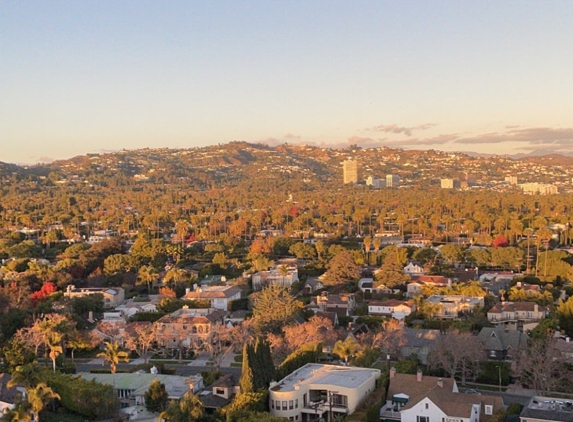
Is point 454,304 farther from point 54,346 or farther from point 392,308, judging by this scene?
point 54,346

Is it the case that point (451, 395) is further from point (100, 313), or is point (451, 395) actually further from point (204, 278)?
point (204, 278)

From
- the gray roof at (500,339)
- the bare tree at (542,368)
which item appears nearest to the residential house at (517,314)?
the gray roof at (500,339)

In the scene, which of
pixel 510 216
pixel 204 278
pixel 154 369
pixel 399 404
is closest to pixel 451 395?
pixel 399 404

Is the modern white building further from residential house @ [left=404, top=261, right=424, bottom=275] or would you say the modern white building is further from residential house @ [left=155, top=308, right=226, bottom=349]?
residential house @ [left=404, top=261, right=424, bottom=275]

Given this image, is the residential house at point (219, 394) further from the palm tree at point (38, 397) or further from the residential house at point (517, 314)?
the residential house at point (517, 314)

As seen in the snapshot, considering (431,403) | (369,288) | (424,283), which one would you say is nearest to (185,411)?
(431,403)

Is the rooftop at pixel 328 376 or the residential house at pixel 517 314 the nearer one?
the rooftop at pixel 328 376
